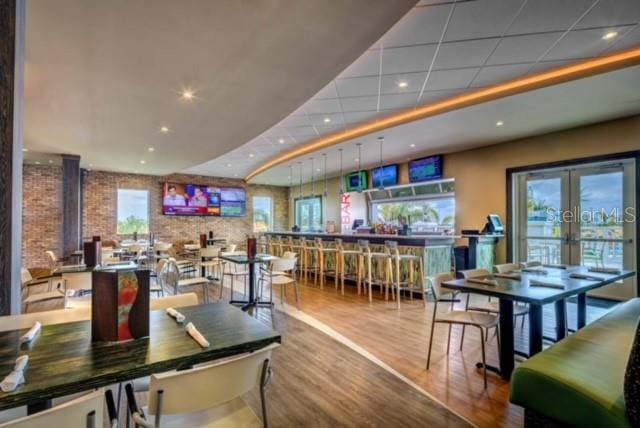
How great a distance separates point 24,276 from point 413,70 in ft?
17.1

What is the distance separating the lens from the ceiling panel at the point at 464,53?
3146 mm

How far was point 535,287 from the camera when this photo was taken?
2600mm

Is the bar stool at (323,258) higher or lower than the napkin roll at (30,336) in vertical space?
lower

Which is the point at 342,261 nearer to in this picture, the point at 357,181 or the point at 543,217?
the point at 357,181

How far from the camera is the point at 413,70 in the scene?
369cm

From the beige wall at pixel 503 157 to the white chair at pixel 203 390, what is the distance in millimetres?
6418

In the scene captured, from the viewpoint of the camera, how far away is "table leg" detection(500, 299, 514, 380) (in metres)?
2.63

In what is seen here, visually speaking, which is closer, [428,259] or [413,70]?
[413,70]

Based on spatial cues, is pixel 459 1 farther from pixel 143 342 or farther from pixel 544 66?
pixel 143 342

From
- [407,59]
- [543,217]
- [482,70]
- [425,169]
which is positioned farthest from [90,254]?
[543,217]

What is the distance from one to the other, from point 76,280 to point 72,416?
10.3 ft

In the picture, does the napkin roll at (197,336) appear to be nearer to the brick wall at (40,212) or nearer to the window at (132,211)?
the brick wall at (40,212)

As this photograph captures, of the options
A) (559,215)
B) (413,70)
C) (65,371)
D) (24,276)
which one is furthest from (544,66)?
(24,276)

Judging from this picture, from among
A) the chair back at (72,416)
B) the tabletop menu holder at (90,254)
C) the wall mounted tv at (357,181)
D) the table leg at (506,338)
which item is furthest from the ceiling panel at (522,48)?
the wall mounted tv at (357,181)
